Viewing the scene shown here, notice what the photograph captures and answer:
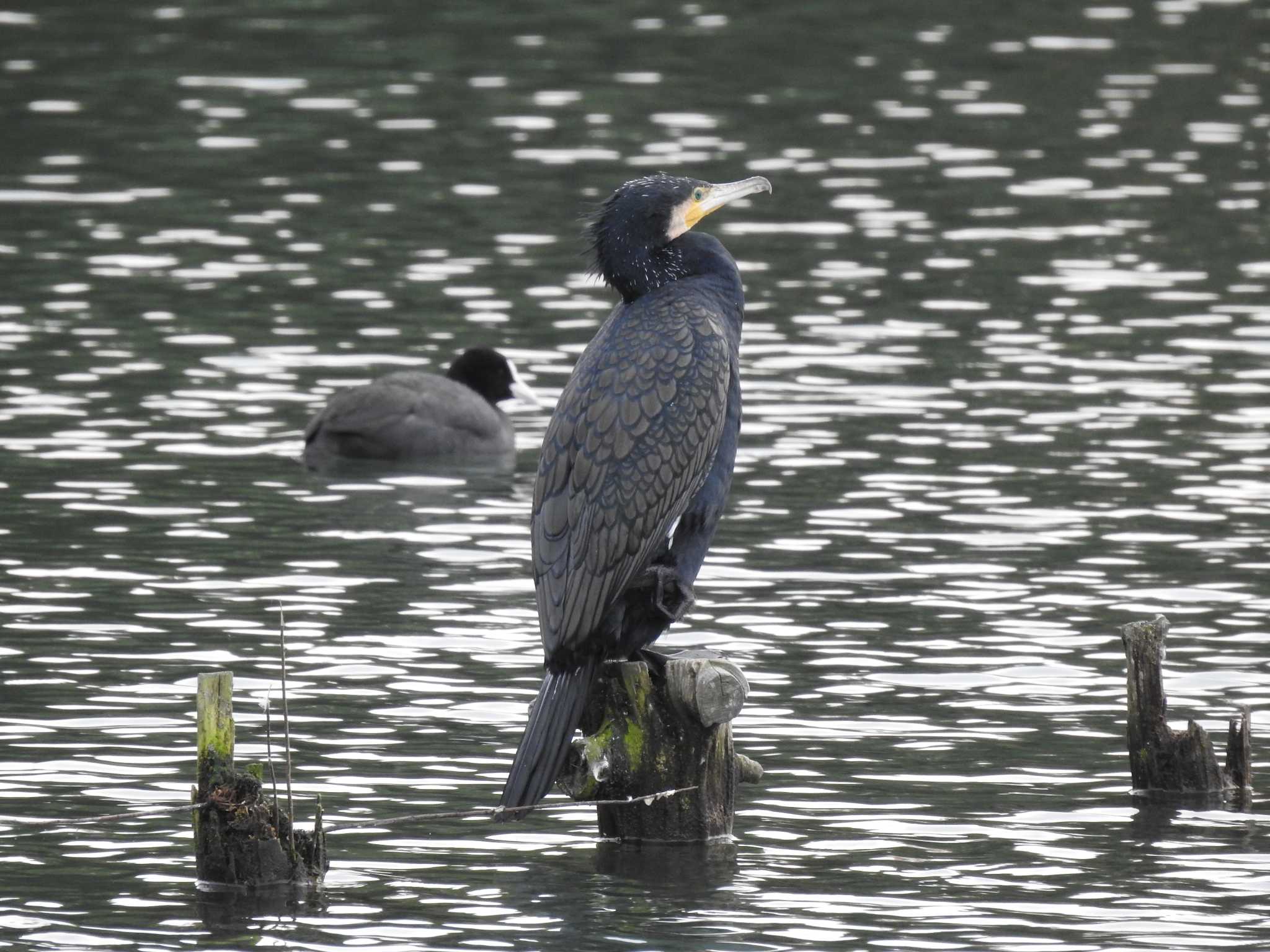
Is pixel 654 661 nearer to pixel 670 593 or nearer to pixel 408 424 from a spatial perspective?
pixel 670 593

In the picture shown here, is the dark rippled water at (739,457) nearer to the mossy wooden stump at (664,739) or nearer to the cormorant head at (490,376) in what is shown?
the mossy wooden stump at (664,739)

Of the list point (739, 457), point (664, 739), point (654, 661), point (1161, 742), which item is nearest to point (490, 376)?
point (739, 457)

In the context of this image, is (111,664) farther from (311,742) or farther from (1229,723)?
(1229,723)

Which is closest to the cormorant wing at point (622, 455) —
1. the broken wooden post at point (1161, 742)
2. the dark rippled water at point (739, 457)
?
the dark rippled water at point (739, 457)

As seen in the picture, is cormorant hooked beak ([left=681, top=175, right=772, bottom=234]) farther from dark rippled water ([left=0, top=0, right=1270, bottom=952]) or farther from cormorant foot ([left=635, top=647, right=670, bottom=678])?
dark rippled water ([left=0, top=0, right=1270, bottom=952])

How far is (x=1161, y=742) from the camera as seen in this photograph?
1000cm

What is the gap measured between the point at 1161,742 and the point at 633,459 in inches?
94.8

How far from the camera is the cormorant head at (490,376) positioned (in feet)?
55.7

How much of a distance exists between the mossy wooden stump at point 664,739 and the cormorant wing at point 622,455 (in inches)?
10.6

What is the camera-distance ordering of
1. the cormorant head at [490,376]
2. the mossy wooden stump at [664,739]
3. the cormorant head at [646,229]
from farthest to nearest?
the cormorant head at [490,376] → the cormorant head at [646,229] → the mossy wooden stump at [664,739]

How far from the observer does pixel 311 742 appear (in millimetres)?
10719

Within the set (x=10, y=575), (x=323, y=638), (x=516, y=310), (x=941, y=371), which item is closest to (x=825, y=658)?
(x=323, y=638)

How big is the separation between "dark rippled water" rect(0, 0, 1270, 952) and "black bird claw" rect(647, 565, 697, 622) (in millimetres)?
866

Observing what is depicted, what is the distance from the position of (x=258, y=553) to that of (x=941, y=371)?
615 centimetres
